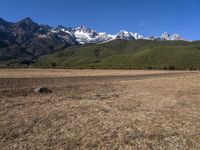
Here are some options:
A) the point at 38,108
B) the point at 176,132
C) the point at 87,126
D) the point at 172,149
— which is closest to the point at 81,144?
the point at 87,126

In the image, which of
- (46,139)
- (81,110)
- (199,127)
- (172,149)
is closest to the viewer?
(172,149)

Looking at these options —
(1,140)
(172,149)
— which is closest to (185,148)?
(172,149)

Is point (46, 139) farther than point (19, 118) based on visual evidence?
No

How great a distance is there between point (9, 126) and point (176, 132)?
7.57 m

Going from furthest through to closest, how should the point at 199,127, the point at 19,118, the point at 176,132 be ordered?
the point at 19,118 → the point at 199,127 → the point at 176,132

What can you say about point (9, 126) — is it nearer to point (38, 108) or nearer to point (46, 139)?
point (46, 139)

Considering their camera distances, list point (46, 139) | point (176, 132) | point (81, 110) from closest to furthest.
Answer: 1. point (46, 139)
2. point (176, 132)
3. point (81, 110)

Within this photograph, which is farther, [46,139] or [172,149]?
[46,139]

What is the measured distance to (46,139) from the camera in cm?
1050

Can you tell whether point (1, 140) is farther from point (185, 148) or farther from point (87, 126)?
point (185, 148)

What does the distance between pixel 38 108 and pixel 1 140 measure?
6.17m

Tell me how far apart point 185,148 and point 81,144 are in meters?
3.89

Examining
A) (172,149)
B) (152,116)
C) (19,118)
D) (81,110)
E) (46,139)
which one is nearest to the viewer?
(172,149)

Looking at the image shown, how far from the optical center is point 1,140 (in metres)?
10.3
